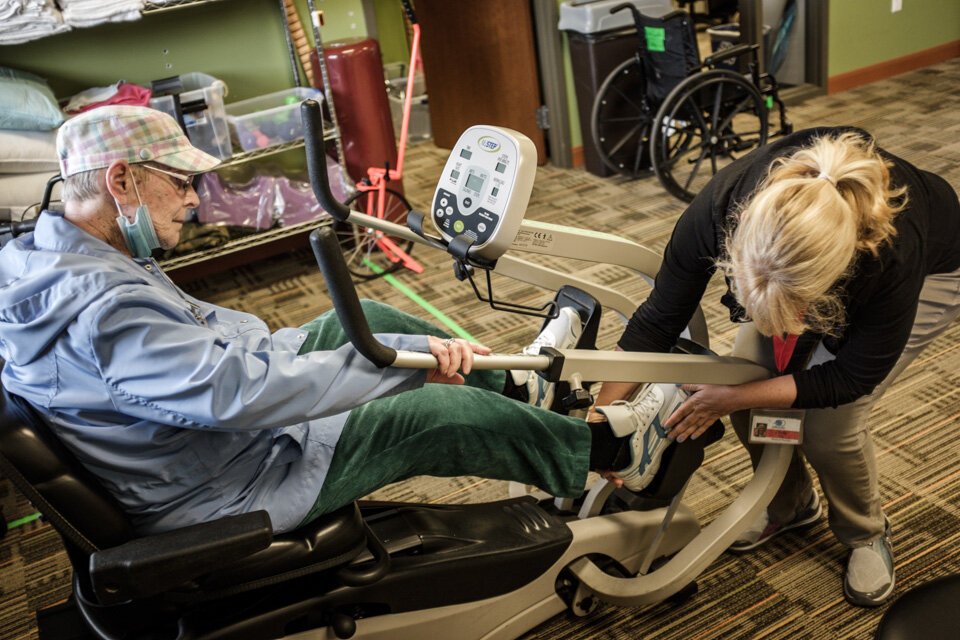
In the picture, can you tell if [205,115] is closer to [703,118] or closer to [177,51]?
[177,51]

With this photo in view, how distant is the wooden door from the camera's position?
4.29m

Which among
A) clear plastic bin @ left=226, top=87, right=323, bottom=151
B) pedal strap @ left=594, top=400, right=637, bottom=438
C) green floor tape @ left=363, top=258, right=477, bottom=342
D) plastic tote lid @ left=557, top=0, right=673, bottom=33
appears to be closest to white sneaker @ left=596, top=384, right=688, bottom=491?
pedal strap @ left=594, top=400, right=637, bottom=438

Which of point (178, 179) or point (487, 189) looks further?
point (487, 189)

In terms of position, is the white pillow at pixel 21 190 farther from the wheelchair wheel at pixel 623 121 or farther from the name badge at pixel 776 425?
the name badge at pixel 776 425

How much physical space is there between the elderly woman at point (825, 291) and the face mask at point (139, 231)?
86cm

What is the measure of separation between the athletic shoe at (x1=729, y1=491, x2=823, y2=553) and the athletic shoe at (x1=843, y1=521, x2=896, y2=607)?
16 cm

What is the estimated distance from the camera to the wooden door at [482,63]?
4.29m

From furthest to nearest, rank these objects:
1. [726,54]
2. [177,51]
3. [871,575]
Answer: [726,54]
[177,51]
[871,575]

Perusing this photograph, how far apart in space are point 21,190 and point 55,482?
215 cm

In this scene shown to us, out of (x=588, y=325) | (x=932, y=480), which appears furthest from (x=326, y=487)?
(x=932, y=480)

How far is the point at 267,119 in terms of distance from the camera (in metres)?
3.48

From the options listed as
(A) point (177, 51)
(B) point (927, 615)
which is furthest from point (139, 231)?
(A) point (177, 51)

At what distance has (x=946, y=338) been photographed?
107 inches

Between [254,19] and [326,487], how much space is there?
2709mm
